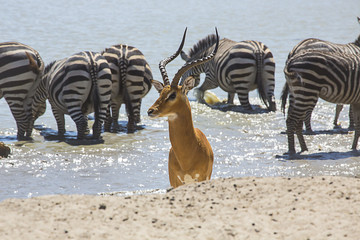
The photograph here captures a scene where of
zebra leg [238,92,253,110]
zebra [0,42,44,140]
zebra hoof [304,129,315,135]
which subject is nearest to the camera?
zebra [0,42,44,140]

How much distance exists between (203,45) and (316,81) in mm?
7785

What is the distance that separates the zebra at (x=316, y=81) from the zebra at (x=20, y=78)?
4961mm

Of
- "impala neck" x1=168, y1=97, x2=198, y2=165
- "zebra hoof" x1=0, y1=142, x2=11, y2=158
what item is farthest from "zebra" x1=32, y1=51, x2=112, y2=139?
"impala neck" x1=168, y1=97, x2=198, y2=165

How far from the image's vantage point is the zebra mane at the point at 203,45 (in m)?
18.2

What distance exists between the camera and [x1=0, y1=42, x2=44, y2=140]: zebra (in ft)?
40.3

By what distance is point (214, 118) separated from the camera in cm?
1516

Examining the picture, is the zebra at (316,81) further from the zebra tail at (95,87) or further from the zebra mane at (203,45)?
the zebra mane at (203,45)

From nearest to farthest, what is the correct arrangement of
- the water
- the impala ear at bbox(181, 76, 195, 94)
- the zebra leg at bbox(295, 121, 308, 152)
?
1. the impala ear at bbox(181, 76, 195, 94)
2. the water
3. the zebra leg at bbox(295, 121, 308, 152)

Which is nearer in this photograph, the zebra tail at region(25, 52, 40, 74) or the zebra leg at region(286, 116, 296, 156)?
the zebra leg at region(286, 116, 296, 156)

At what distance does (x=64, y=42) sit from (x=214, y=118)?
50.8ft

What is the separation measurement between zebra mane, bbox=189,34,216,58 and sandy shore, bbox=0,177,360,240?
12001 millimetres

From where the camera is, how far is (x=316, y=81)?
11.1 meters

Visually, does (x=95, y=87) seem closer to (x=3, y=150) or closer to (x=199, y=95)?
(x=3, y=150)

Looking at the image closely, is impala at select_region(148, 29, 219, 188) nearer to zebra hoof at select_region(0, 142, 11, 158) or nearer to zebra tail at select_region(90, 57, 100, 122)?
zebra hoof at select_region(0, 142, 11, 158)
